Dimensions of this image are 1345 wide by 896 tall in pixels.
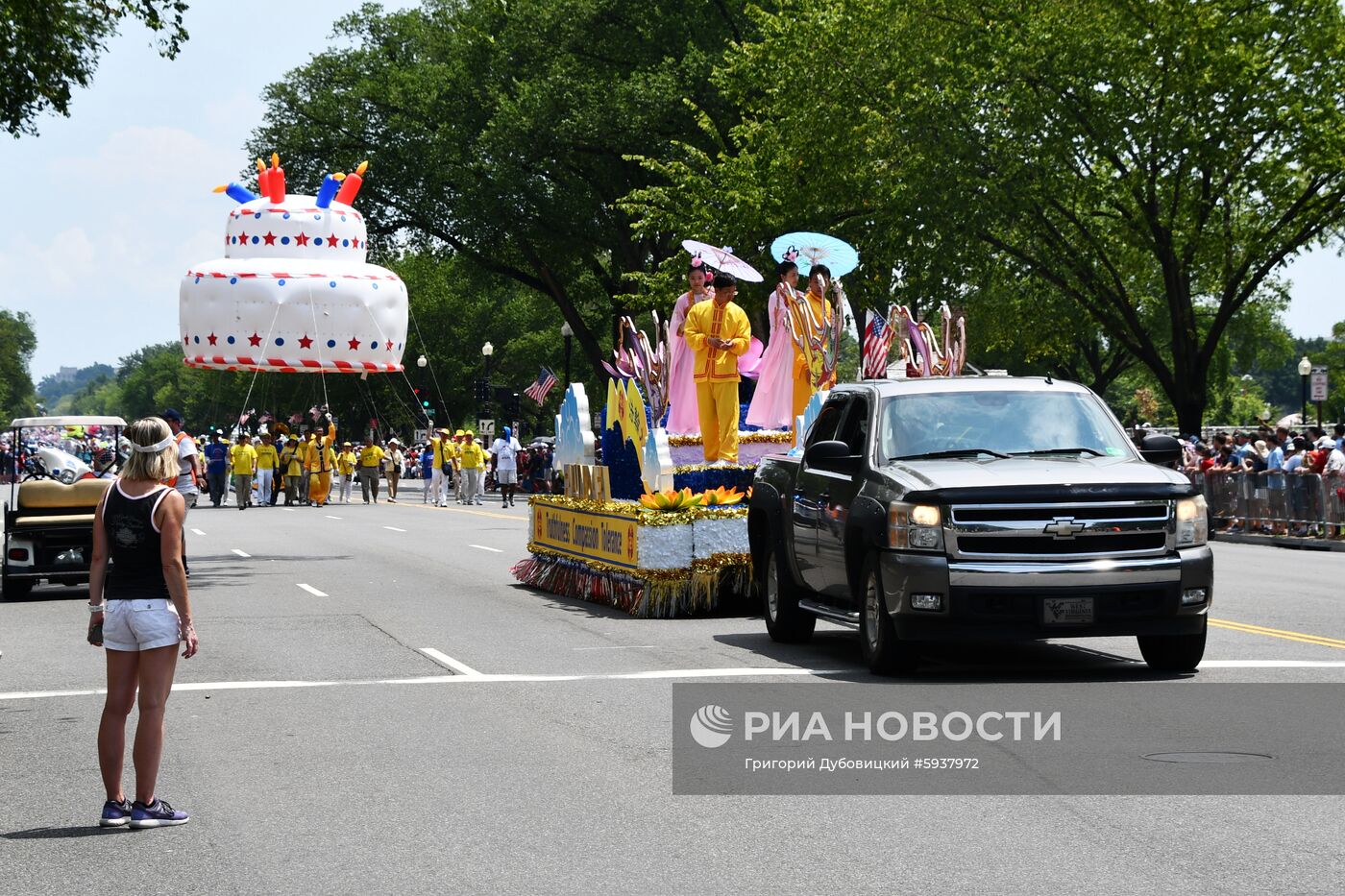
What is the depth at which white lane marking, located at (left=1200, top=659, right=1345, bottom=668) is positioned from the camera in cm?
1227

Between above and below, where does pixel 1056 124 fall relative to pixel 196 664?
above

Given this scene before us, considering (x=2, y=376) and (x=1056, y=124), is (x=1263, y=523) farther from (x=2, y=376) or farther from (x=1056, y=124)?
(x=2, y=376)

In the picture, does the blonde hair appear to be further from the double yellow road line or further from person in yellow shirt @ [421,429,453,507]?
person in yellow shirt @ [421,429,453,507]

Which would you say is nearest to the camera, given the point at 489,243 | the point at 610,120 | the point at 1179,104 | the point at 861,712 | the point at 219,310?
the point at 861,712

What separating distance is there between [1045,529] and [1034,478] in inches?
14.1

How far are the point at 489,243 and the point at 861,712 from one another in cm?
4590

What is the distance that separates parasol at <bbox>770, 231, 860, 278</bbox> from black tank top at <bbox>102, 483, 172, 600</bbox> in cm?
1346

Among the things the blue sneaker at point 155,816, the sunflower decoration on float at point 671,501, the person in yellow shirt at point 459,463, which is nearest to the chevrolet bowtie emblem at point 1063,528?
the blue sneaker at point 155,816

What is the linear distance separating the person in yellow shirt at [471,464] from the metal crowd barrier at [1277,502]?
878 inches

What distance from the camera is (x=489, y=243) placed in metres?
55.0

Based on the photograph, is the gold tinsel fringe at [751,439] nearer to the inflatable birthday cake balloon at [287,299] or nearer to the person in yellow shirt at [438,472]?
the inflatable birthday cake balloon at [287,299]

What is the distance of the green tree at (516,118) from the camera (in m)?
49.0

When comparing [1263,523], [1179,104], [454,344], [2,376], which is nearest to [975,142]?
[1179,104]

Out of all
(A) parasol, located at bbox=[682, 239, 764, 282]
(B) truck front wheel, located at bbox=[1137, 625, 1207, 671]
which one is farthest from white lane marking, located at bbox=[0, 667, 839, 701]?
(A) parasol, located at bbox=[682, 239, 764, 282]
